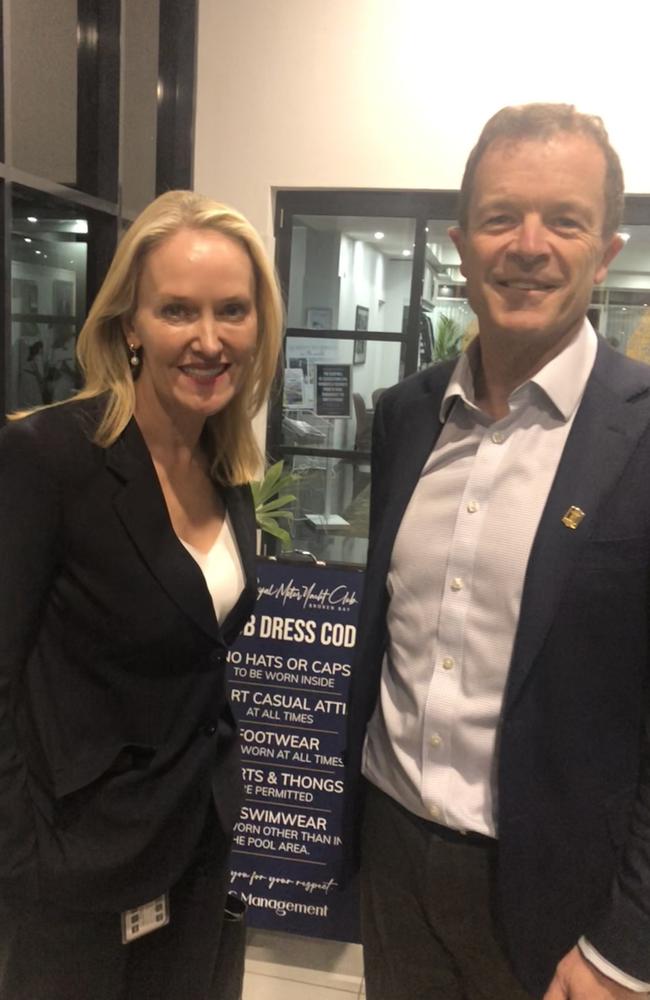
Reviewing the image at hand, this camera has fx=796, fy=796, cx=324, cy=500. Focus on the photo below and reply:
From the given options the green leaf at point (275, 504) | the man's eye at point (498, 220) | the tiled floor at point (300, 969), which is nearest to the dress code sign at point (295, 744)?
the tiled floor at point (300, 969)

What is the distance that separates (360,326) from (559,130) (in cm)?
249

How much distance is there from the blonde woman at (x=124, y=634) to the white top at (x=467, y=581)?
13.5 inches

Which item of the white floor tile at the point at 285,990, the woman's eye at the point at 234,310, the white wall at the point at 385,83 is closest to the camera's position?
the woman's eye at the point at 234,310

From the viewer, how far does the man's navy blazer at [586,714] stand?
102 centimetres

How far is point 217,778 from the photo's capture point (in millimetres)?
1433

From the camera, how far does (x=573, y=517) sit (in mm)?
1047

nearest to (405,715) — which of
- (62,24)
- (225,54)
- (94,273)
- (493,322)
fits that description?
(493,322)

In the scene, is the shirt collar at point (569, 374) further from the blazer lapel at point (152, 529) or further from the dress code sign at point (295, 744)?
the dress code sign at point (295, 744)

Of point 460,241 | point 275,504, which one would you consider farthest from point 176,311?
point 275,504

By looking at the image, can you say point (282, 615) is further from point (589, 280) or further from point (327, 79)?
point (327, 79)

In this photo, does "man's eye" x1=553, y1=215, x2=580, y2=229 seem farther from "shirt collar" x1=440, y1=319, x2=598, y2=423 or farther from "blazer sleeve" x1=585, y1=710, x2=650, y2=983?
"blazer sleeve" x1=585, y1=710, x2=650, y2=983

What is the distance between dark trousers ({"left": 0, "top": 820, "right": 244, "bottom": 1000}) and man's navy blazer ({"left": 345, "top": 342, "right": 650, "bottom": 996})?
563mm

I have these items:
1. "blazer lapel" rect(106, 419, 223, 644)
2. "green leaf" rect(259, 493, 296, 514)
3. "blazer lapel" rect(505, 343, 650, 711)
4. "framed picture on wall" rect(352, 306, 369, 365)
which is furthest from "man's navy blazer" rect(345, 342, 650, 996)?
"framed picture on wall" rect(352, 306, 369, 365)

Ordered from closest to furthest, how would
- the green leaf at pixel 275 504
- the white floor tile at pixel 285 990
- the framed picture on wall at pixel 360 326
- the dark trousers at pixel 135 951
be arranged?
1. the dark trousers at pixel 135 951
2. the white floor tile at pixel 285 990
3. the green leaf at pixel 275 504
4. the framed picture on wall at pixel 360 326
